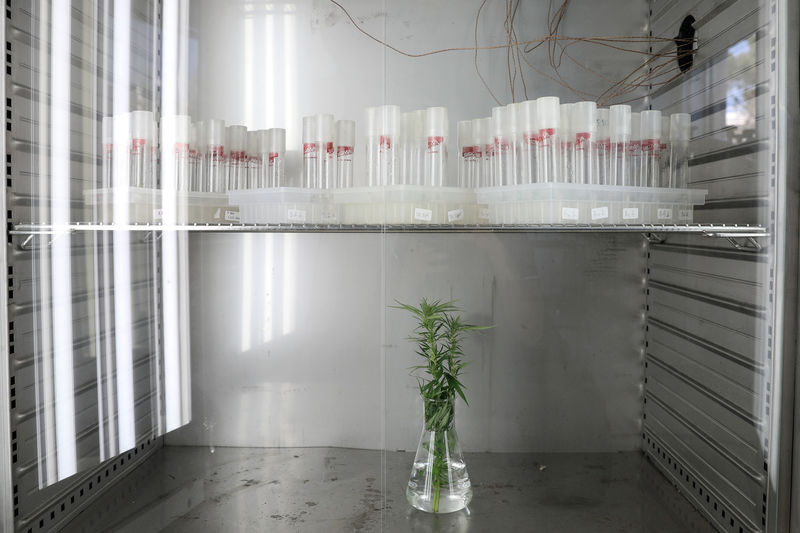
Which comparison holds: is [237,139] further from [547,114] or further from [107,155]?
[547,114]

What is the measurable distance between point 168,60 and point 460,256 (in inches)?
33.2

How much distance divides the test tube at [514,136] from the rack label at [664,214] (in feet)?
1.16

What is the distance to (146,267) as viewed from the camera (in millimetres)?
1493

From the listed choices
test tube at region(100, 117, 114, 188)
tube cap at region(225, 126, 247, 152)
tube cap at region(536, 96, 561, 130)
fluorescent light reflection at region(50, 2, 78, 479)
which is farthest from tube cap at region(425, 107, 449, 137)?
fluorescent light reflection at region(50, 2, 78, 479)

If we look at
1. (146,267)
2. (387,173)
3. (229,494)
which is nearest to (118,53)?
(146,267)

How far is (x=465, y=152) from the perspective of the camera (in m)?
1.46

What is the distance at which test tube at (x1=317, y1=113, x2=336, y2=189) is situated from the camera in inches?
57.9

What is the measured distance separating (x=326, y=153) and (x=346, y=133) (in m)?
0.07

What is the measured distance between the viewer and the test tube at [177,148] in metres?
1.47

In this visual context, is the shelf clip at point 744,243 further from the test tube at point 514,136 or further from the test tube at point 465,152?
the test tube at point 465,152

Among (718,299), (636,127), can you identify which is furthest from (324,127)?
(718,299)

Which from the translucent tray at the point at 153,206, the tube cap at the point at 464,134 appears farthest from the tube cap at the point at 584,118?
the translucent tray at the point at 153,206

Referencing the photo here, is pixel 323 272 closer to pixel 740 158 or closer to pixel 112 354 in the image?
pixel 112 354

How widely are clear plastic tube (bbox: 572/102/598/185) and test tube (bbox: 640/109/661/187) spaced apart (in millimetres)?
123
